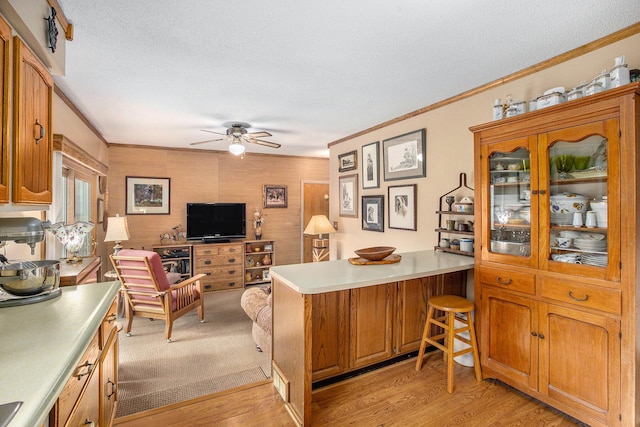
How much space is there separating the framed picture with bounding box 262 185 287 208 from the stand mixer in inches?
183

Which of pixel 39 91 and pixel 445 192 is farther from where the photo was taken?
pixel 445 192

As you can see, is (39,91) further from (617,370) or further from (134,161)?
(134,161)

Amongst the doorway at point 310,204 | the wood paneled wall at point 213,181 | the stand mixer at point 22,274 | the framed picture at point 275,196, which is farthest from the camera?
the doorway at point 310,204

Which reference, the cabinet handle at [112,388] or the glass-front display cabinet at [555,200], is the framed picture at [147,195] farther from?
the glass-front display cabinet at [555,200]

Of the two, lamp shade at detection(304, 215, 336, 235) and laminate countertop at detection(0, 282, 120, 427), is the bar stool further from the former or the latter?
lamp shade at detection(304, 215, 336, 235)

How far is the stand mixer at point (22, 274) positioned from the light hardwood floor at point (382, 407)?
3.26 ft

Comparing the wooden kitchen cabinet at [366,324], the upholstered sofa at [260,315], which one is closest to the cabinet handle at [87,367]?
the wooden kitchen cabinet at [366,324]

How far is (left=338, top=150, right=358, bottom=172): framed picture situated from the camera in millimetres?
4678

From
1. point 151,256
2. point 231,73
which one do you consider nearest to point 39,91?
point 231,73

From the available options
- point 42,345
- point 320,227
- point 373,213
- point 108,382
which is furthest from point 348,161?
point 42,345

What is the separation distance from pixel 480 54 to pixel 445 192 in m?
1.35

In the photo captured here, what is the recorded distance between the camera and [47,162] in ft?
5.59

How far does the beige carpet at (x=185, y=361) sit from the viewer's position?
2.40 metres

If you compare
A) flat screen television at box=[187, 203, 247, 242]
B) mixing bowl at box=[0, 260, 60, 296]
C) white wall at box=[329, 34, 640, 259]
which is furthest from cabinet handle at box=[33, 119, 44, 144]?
flat screen television at box=[187, 203, 247, 242]
